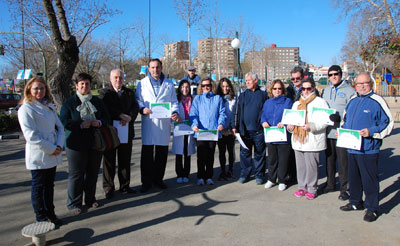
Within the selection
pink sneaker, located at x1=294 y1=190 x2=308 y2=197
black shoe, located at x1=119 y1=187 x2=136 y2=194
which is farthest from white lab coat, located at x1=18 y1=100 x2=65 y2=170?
pink sneaker, located at x1=294 y1=190 x2=308 y2=197

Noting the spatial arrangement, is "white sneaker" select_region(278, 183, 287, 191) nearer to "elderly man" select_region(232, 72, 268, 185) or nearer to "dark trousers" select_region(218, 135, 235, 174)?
"elderly man" select_region(232, 72, 268, 185)

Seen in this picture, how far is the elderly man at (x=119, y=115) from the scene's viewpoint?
16.0 ft

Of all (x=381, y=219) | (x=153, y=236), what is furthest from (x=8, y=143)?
(x=381, y=219)

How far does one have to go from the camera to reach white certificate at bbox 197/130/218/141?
5.42 m

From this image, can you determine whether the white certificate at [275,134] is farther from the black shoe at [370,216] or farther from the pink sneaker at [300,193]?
the black shoe at [370,216]

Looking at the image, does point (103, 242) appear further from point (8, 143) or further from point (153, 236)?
point (8, 143)

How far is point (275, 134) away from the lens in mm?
5152

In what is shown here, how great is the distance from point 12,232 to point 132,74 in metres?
49.0

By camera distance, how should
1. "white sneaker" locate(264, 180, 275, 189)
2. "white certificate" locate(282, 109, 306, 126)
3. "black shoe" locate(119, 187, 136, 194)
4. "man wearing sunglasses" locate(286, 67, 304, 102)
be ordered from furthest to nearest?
1. "man wearing sunglasses" locate(286, 67, 304, 102)
2. "white sneaker" locate(264, 180, 275, 189)
3. "black shoe" locate(119, 187, 136, 194)
4. "white certificate" locate(282, 109, 306, 126)

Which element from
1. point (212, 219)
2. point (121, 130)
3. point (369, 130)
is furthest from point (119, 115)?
point (369, 130)

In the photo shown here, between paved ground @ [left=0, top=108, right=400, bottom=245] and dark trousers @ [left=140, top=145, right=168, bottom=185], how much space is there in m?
0.28

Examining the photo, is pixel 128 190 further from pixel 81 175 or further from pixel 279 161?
pixel 279 161

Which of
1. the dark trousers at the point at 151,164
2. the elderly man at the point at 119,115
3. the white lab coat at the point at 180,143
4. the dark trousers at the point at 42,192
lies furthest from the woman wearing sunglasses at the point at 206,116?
the dark trousers at the point at 42,192

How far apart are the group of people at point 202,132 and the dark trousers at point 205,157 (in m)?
0.02
